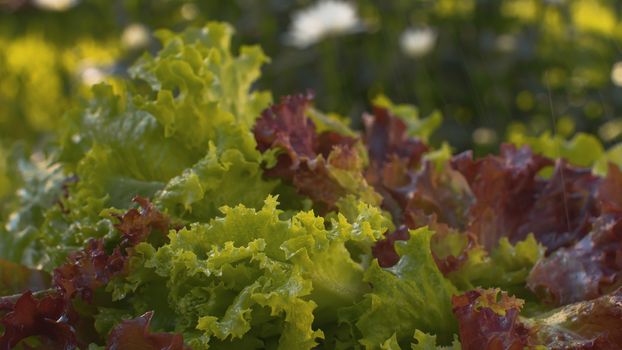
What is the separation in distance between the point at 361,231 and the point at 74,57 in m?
4.83

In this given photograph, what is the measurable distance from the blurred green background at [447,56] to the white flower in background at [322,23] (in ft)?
0.03

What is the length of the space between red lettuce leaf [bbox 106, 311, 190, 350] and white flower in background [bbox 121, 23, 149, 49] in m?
3.37

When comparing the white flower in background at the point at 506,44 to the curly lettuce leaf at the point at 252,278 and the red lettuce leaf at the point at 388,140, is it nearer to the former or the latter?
the red lettuce leaf at the point at 388,140

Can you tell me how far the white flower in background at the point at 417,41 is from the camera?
4703 mm

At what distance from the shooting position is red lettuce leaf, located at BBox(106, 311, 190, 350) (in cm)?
154

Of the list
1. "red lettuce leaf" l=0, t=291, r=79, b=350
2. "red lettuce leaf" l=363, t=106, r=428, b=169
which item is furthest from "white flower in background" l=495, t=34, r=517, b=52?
"red lettuce leaf" l=0, t=291, r=79, b=350

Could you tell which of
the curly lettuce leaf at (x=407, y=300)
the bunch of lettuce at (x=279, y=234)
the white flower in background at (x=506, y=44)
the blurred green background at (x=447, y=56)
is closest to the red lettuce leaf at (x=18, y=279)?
the bunch of lettuce at (x=279, y=234)

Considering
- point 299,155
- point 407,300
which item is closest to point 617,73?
point 299,155

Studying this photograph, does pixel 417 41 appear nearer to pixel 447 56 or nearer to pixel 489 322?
pixel 447 56

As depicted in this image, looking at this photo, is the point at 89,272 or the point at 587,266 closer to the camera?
the point at 89,272

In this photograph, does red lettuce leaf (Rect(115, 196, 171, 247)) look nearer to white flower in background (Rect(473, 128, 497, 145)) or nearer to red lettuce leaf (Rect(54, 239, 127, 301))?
red lettuce leaf (Rect(54, 239, 127, 301))

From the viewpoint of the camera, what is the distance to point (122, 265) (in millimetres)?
1688

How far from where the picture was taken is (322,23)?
4.50 metres

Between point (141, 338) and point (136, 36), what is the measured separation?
11.2ft
